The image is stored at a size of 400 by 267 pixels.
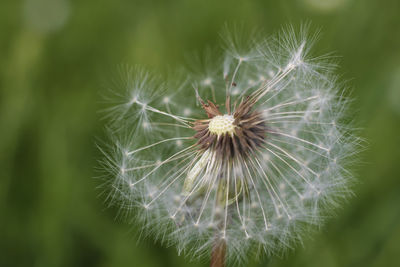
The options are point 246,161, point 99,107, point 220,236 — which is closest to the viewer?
point 220,236

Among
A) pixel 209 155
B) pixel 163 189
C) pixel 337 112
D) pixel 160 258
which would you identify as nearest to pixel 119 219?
pixel 160 258

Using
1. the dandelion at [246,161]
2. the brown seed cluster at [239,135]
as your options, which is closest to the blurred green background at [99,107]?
the dandelion at [246,161]

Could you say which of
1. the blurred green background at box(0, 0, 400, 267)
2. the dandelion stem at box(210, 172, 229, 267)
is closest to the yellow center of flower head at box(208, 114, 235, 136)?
the dandelion stem at box(210, 172, 229, 267)

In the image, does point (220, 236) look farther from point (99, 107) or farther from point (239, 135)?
point (99, 107)

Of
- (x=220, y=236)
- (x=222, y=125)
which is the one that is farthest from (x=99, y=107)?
(x=220, y=236)

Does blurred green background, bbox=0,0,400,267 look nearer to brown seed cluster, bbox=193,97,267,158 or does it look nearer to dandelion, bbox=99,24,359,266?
dandelion, bbox=99,24,359,266

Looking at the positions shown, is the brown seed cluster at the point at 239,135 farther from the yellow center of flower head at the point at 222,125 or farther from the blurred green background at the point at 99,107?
the blurred green background at the point at 99,107
